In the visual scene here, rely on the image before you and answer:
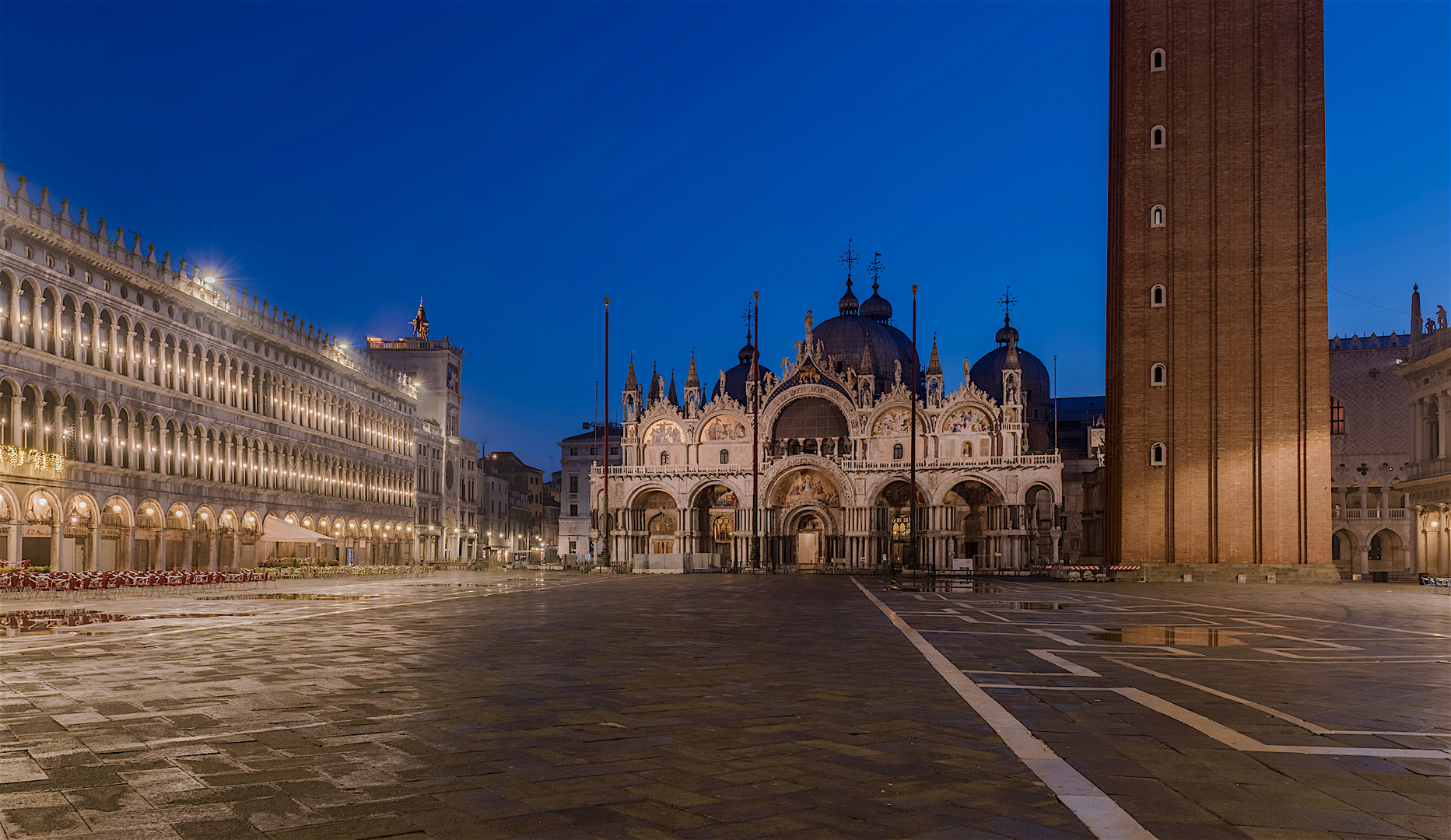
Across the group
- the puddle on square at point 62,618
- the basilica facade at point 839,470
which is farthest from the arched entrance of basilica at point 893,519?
the puddle on square at point 62,618

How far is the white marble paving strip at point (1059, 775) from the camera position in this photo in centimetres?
500

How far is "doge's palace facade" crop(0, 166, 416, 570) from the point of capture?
3397cm

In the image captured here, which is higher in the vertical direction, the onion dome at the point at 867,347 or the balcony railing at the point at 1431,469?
the onion dome at the point at 867,347

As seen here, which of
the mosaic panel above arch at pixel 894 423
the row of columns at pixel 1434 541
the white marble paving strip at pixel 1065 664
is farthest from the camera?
the mosaic panel above arch at pixel 894 423

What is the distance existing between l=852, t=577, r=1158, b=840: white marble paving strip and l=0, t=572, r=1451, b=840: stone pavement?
1.0 inches

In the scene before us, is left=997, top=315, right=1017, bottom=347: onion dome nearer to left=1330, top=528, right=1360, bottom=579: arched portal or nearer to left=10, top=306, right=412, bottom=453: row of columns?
left=1330, top=528, right=1360, bottom=579: arched portal

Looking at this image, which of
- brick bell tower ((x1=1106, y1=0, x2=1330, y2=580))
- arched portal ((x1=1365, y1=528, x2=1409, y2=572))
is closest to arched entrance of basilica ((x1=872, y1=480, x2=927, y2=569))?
brick bell tower ((x1=1106, y1=0, x2=1330, y2=580))

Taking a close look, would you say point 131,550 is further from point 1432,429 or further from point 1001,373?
point 1001,373

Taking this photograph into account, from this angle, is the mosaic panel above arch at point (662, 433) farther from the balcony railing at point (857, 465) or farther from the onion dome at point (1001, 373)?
the onion dome at point (1001, 373)

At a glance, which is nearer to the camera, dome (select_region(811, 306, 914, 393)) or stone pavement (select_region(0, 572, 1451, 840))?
stone pavement (select_region(0, 572, 1451, 840))

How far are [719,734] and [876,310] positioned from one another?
276 ft

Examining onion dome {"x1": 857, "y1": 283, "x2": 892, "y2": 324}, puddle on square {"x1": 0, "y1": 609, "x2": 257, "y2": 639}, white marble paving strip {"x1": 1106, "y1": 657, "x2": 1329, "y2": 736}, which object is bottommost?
puddle on square {"x1": 0, "y1": 609, "x2": 257, "y2": 639}

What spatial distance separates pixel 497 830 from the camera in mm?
4906

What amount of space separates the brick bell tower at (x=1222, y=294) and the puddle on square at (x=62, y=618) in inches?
1445
